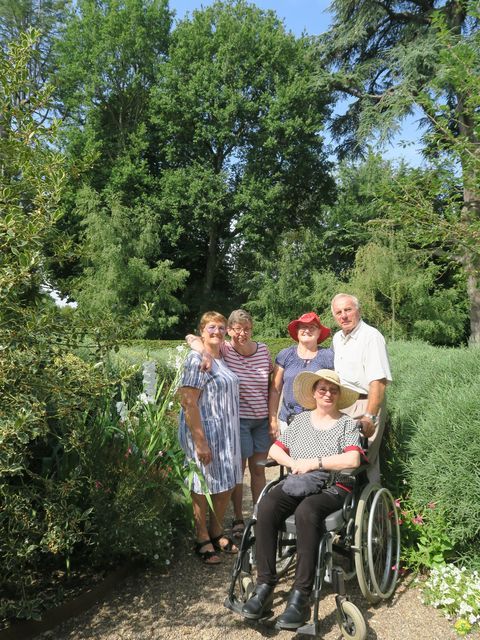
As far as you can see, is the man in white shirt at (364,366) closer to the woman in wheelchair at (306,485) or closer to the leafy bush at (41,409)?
the woman in wheelchair at (306,485)

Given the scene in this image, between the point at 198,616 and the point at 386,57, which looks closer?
the point at 198,616

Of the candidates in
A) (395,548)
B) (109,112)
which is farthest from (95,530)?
(109,112)

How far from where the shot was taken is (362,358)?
11.7ft

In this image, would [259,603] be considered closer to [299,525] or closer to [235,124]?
[299,525]

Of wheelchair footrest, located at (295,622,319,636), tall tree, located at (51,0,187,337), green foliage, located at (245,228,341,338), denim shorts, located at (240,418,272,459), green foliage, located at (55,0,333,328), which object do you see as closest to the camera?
wheelchair footrest, located at (295,622,319,636)

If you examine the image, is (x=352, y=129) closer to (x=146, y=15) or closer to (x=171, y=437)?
(x=146, y=15)

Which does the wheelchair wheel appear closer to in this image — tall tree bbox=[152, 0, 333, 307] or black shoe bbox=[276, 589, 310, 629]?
black shoe bbox=[276, 589, 310, 629]

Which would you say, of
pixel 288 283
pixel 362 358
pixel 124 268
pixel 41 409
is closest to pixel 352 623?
pixel 362 358

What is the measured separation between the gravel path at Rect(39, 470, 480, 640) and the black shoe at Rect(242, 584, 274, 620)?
0.13 metres

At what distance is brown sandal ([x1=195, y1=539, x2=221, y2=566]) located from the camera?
3.54 metres

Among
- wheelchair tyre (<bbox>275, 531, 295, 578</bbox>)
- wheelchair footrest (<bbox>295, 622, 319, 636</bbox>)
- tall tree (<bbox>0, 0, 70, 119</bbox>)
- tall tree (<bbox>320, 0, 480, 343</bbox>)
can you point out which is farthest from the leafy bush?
tall tree (<bbox>0, 0, 70, 119</bbox>)

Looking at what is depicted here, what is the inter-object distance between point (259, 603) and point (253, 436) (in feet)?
4.70

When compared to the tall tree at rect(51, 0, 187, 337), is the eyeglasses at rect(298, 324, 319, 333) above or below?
below

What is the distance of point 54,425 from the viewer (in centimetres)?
286
